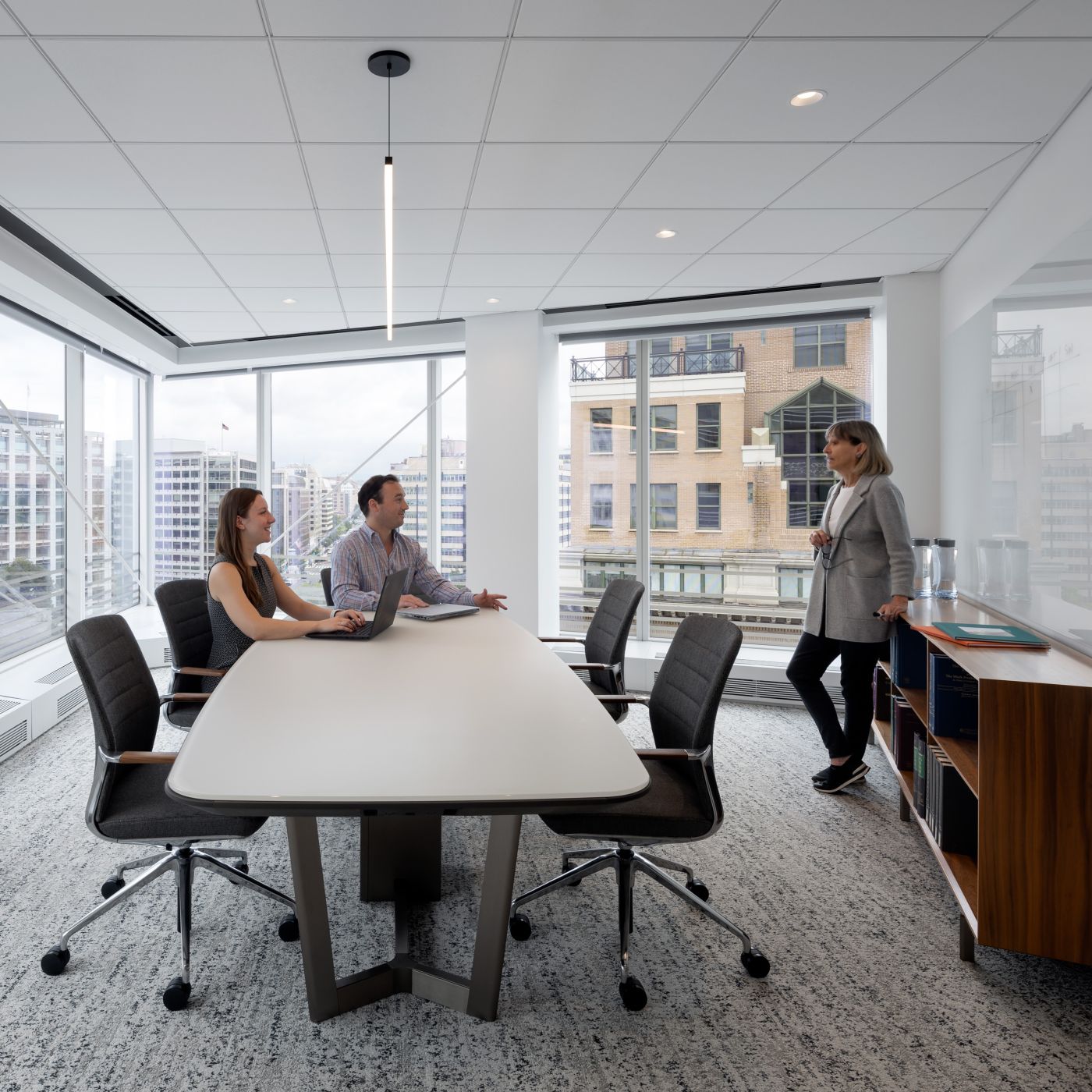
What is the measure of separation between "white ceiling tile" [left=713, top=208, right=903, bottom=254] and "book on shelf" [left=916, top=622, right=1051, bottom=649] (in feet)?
6.28

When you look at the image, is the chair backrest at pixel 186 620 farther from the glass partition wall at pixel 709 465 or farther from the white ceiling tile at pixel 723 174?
the glass partition wall at pixel 709 465

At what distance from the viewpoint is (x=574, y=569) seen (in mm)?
5410

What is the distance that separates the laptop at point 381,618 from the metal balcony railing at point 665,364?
10.2 feet

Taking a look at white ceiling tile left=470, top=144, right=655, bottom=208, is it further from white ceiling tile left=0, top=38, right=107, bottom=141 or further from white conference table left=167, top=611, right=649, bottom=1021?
white conference table left=167, top=611, right=649, bottom=1021

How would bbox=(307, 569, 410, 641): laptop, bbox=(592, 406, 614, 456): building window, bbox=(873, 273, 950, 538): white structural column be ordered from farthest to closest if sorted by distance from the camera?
bbox=(592, 406, 614, 456): building window < bbox=(873, 273, 950, 538): white structural column < bbox=(307, 569, 410, 641): laptop

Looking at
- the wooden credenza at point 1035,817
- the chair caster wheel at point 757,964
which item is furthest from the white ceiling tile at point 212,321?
the wooden credenza at point 1035,817

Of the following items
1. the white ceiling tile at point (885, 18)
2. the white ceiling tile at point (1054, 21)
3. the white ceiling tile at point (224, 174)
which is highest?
the white ceiling tile at point (224, 174)

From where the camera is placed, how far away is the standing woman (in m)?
2.99

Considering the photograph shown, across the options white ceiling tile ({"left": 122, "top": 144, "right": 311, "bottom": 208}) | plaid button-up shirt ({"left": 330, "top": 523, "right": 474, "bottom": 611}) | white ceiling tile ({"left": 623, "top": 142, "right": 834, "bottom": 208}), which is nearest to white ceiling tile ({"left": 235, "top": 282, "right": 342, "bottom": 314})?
white ceiling tile ({"left": 122, "top": 144, "right": 311, "bottom": 208})

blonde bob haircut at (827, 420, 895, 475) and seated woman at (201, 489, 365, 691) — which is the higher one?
blonde bob haircut at (827, 420, 895, 475)

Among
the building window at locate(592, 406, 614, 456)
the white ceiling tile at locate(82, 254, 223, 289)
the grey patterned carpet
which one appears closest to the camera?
the grey patterned carpet

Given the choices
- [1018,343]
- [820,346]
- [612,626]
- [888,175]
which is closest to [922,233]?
[888,175]

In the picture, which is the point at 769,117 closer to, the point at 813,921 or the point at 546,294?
the point at 546,294

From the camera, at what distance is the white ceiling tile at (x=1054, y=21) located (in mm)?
1906
